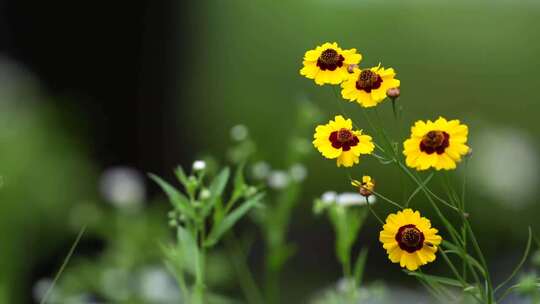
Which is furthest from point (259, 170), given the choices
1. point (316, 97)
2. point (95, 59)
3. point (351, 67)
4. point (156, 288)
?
point (316, 97)

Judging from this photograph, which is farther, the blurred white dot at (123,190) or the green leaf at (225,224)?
the blurred white dot at (123,190)

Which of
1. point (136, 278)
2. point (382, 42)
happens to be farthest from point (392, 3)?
point (136, 278)

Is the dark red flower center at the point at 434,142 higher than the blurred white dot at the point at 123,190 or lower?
higher

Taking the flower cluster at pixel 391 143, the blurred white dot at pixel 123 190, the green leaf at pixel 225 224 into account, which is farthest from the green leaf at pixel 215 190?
the blurred white dot at pixel 123 190

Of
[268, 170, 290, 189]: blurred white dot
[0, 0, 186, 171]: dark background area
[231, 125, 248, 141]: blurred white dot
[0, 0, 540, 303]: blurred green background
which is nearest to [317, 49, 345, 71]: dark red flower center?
[231, 125, 248, 141]: blurred white dot

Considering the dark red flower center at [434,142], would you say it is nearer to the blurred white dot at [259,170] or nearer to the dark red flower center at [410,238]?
the dark red flower center at [410,238]

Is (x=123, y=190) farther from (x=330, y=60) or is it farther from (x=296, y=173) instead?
(x=330, y=60)
